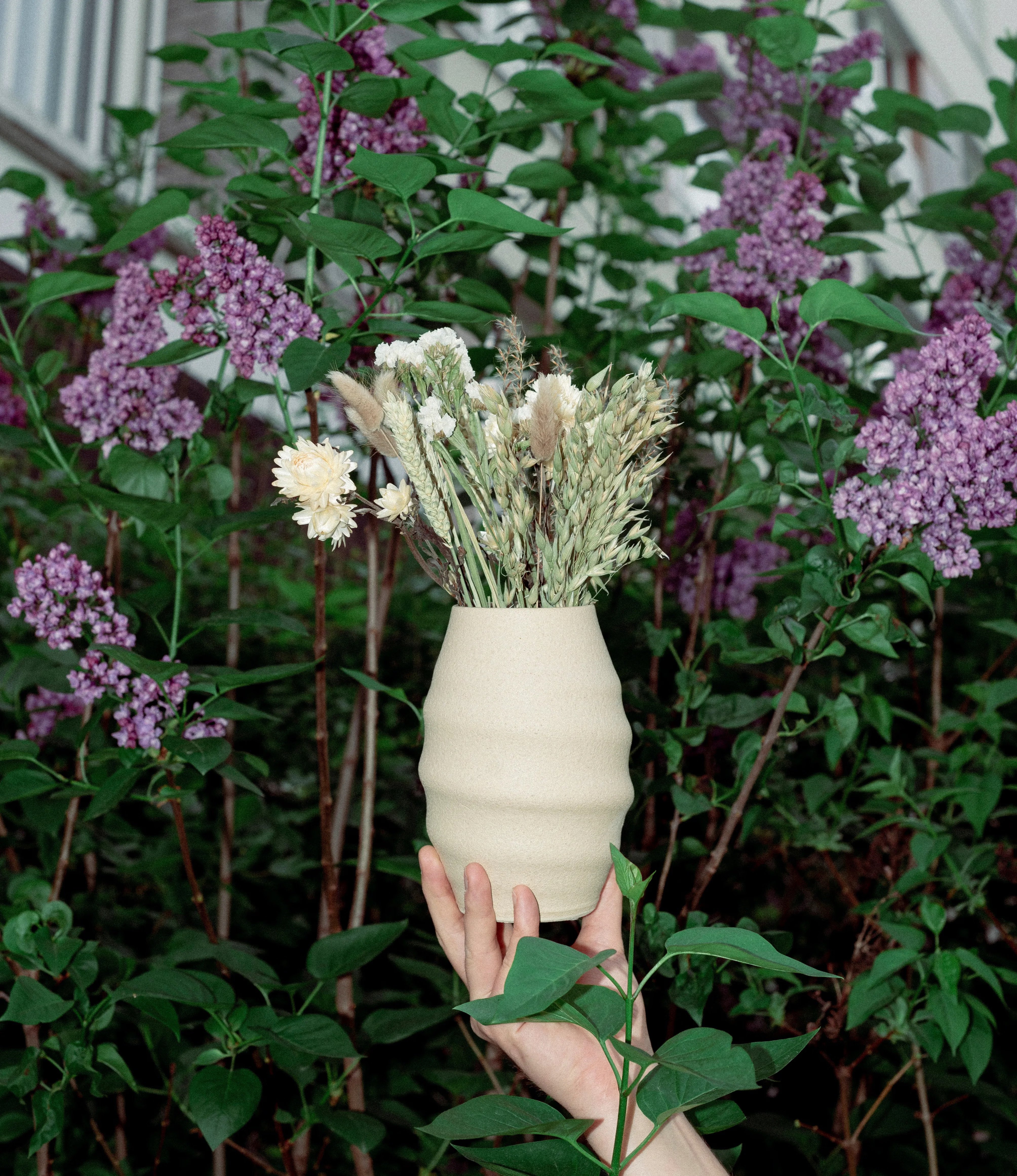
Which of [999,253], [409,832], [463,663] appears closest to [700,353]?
[999,253]

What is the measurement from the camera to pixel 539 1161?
0.51 metres

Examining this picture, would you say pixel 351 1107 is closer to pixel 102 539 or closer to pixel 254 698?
pixel 254 698

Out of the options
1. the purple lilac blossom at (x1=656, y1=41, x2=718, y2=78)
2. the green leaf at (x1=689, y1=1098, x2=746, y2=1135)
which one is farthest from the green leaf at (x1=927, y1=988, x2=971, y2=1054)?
the purple lilac blossom at (x1=656, y1=41, x2=718, y2=78)

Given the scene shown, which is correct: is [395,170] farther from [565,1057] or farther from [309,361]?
[565,1057]

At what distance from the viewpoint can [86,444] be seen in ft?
2.73

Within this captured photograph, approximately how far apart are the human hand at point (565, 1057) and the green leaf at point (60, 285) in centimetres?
56

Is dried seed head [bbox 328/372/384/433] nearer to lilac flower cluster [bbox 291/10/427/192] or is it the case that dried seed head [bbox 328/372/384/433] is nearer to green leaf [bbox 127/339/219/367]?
green leaf [bbox 127/339/219/367]

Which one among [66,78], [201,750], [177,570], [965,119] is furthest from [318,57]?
[66,78]

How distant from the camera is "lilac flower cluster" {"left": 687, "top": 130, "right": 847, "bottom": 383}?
0.88 meters

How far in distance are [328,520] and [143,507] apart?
0.81 feet

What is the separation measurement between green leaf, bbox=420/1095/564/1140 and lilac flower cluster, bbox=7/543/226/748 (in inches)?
14.4

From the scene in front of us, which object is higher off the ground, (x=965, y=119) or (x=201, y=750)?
(x=965, y=119)

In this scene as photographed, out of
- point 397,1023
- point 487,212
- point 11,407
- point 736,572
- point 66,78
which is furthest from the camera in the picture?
point 66,78

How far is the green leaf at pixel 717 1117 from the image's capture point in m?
0.56
